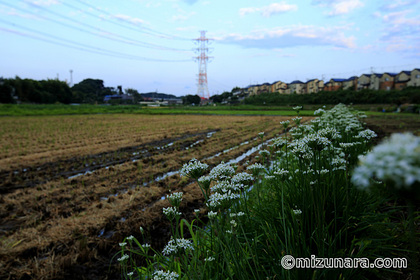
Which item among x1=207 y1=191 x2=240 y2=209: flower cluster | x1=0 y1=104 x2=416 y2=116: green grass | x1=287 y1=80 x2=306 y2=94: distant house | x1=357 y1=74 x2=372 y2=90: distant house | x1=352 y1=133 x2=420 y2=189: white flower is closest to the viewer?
x1=352 y1=133 x2=420 y2=189: white flower

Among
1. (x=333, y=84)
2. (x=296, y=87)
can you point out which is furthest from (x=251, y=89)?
(x=333, y=84)

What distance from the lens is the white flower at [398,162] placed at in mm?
853

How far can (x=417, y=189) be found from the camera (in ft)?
2.92

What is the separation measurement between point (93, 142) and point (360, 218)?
1675 centimetres

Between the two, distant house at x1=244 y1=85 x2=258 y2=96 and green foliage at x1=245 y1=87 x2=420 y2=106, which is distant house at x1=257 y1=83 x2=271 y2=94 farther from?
green foliage at x1=245 y1=87 x2=420 y2=106

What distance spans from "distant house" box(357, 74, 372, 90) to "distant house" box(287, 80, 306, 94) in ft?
72.7

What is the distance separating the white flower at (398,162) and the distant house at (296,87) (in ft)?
386

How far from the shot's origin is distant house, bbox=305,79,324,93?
345 feet

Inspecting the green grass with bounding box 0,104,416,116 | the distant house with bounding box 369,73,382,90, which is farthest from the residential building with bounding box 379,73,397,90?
the green grass with bounding box 0,104,416,116

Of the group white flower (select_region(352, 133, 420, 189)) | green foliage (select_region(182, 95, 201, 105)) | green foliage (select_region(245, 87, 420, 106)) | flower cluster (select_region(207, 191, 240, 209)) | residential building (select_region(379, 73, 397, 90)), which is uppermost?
residential building (select_region(379, 73, 397, 90))

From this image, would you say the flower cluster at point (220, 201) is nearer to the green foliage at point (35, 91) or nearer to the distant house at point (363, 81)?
the green foliage at point (35, 91)

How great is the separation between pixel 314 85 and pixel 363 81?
62.7 ft

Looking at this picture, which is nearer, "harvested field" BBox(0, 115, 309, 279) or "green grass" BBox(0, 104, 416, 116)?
"harvested field" BBox(0, 115, 309, 279)

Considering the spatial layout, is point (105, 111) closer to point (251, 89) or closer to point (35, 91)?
point (35, 91)
